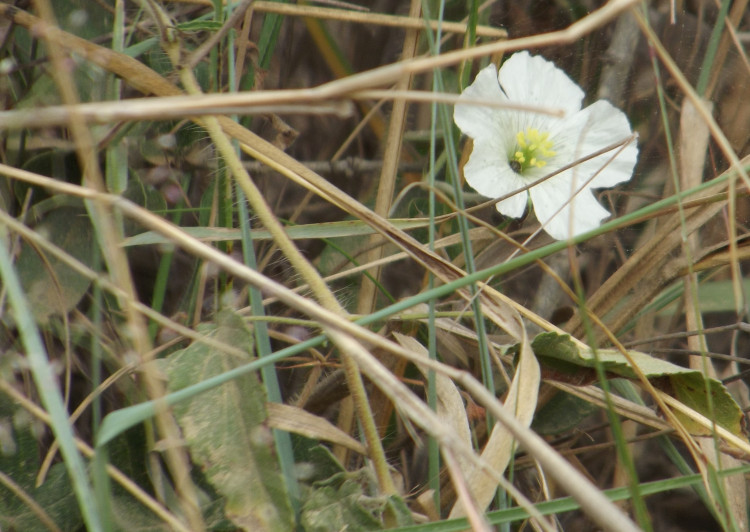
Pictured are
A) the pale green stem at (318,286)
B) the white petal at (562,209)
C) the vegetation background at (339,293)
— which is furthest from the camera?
the white petal at (562,209)

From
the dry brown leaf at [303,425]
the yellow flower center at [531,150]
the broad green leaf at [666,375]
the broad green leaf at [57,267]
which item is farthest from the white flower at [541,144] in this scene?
the broad green leaf at [57,267]

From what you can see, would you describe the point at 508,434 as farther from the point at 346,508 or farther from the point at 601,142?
the point at 601,142

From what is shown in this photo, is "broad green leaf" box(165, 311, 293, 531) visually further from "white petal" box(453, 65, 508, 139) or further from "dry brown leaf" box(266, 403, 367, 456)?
"white petal" box(453, 65, 508, 139)

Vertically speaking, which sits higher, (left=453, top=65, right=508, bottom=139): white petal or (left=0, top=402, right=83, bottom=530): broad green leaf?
(left=453, top=65, right=508, bottom=139): white petal

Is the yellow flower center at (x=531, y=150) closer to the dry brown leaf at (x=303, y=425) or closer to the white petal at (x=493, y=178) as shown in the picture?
the white petal at (x=493, y=178)

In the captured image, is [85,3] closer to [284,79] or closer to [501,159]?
[284,79]

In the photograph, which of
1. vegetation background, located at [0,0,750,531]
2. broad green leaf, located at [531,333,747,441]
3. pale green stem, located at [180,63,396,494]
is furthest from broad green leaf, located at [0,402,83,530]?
broad green leaf, located at [531,333,747,441]
